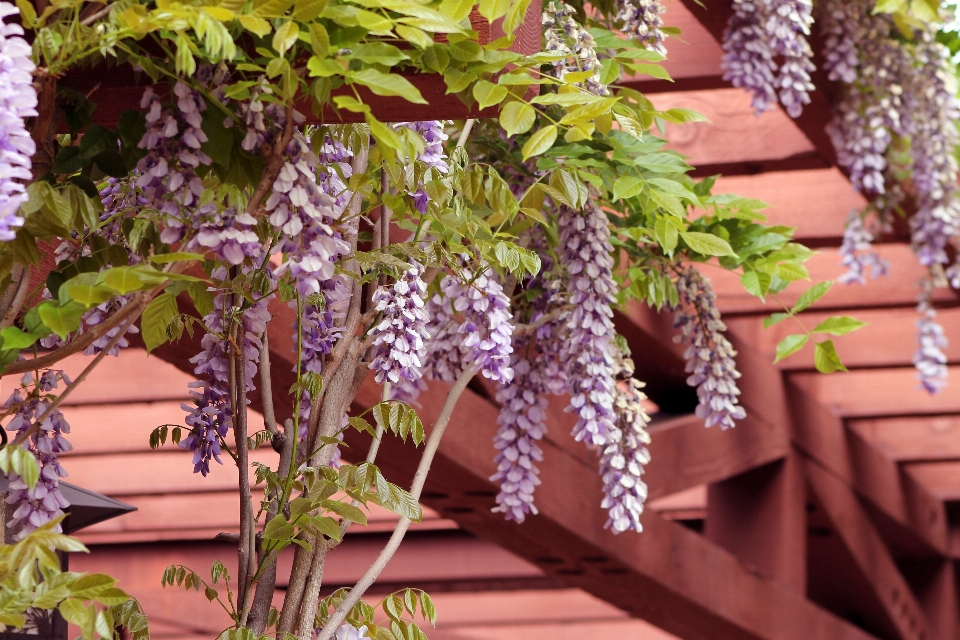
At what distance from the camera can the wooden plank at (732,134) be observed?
3.48 m

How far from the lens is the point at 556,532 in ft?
10.1

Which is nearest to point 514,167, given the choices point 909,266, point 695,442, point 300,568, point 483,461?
point 300,568

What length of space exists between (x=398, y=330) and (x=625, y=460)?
2.74 feet

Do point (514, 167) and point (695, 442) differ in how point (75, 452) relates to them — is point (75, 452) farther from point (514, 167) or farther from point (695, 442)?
point (514, 167)

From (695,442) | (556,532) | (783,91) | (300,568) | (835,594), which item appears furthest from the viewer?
(835,594)

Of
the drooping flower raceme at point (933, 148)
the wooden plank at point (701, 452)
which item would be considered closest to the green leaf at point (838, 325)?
the drooping flower raceme at point (933, 148)

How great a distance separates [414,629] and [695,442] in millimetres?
2505

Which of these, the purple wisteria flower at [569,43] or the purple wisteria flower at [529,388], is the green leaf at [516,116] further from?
the purple wisteria flower at [529,388]

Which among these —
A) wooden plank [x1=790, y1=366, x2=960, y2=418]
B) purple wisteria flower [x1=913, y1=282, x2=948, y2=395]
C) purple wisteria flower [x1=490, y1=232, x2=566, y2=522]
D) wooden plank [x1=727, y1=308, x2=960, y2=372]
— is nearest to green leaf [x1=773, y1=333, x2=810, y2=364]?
purple wisteria flower [x1=490, y1=232, x2=566, y2=522]

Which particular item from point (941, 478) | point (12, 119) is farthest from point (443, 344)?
point (941, 478)

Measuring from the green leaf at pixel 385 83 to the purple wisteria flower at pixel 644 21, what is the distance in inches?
39.5

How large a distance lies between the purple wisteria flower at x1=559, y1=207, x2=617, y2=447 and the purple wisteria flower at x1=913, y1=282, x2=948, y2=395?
7.20ft

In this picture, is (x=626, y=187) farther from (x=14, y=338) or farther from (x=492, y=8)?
(x=14, y=338)

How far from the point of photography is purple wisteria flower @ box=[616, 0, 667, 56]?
1.91 metres
